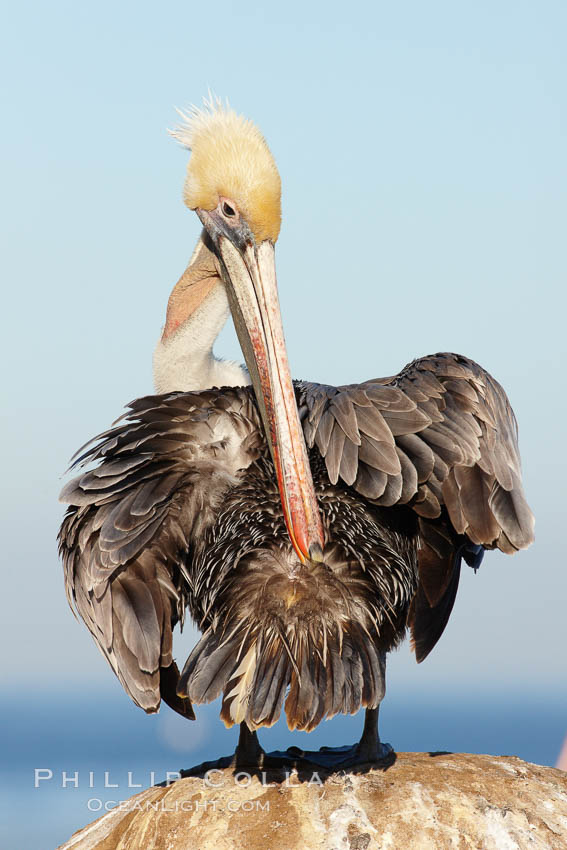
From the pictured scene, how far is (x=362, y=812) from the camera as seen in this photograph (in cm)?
346

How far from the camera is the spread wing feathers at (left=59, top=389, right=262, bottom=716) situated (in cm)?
374

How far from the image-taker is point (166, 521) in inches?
154

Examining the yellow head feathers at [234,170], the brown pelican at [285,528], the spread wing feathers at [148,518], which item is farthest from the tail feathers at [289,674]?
the yellow head feathers at [234,170]

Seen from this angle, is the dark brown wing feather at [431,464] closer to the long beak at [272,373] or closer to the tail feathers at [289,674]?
the long beak at [272,373]

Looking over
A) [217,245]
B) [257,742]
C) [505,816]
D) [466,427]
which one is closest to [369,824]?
[505,816]

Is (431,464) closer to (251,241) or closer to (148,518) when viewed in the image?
(148,518)

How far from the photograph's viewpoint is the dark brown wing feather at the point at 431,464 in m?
3.68

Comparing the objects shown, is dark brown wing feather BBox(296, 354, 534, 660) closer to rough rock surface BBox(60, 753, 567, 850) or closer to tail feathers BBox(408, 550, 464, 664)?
tail feathers BBox(408, 550, 464, 664)

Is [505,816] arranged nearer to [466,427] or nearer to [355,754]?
[355,754]

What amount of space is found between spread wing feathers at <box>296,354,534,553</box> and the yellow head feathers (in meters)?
0.95

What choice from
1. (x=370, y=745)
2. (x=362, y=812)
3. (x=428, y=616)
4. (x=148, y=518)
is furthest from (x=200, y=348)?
(x=362, y=812)

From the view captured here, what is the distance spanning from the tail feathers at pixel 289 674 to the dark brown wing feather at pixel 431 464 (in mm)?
485

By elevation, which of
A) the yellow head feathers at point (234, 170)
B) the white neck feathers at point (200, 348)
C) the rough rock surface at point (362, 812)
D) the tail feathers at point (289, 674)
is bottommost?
the rough rock surface at point (362, 812)

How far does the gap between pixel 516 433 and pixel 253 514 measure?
54.7 inches
